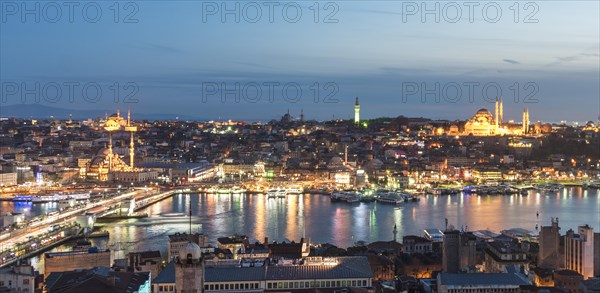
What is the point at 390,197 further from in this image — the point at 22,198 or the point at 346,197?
the point at 22,198

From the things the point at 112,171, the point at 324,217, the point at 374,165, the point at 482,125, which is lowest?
the point at 324,217

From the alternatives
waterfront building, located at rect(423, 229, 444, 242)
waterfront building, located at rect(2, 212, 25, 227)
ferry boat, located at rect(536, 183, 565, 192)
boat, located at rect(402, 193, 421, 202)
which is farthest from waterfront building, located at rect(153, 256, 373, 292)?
ferry boat, located at rect(536, 183, 565, 192)

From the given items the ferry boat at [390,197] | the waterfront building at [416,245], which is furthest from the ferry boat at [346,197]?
the waterfront building at [416,245]

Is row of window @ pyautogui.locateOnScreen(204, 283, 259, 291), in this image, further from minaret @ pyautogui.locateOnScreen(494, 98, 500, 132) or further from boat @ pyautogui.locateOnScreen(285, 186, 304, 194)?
minaret @ pyautogui.locateOnScreen(494, 98, 500, 132)

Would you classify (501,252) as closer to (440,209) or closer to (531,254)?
(531,254)

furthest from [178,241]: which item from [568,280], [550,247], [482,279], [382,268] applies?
[568,280]

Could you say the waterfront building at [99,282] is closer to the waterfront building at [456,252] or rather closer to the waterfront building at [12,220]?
the waterfront building at [456,252]
